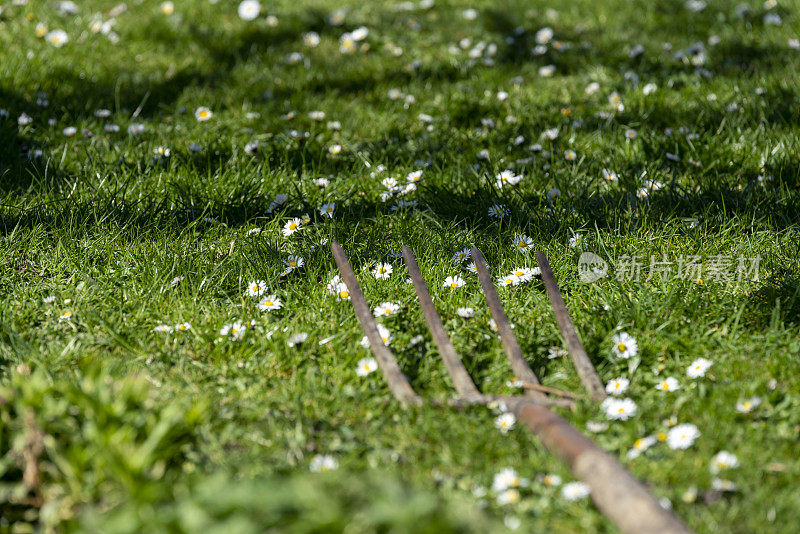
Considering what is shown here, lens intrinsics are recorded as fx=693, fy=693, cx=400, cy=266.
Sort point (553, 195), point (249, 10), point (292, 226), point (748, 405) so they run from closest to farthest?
point (748, 405) < point (292, 226) < point (553, 195) < point (249, 10)

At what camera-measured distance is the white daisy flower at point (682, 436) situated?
191 cm

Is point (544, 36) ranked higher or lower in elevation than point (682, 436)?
lower

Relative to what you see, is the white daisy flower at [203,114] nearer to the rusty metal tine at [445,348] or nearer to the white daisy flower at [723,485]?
the rusty metal tine at [445,348]

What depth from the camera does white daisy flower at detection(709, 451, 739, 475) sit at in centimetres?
181

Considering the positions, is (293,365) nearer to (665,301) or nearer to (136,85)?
(665,301)

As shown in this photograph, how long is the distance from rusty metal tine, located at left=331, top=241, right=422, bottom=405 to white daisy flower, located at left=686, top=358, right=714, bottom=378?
870 mm

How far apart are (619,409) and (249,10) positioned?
15.6 feet

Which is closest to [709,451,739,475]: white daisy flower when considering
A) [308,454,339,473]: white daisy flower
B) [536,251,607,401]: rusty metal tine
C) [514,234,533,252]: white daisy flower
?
[536,251,607,401]: rusty metal tine

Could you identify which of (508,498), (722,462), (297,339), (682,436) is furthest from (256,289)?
(722,462)

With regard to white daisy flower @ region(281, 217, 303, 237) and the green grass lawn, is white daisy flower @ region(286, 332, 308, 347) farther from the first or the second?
white daisy flower @ region(281, 217, 303, 237)

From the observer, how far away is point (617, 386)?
2.20 m

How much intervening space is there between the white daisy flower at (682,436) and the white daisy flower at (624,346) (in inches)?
15.0

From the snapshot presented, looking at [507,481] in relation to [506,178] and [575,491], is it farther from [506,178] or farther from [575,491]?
[506,178]

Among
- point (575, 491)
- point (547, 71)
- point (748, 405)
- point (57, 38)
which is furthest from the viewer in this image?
point (57, 38)
